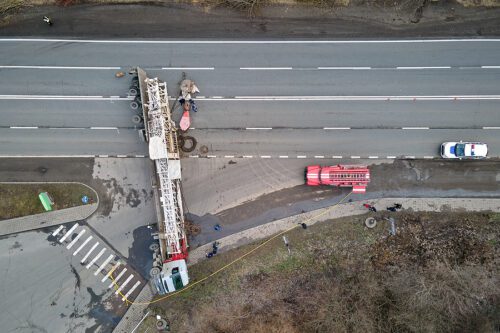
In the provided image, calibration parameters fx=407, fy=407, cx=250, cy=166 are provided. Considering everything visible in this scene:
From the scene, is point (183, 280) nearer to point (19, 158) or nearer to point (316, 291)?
point (316, 291)

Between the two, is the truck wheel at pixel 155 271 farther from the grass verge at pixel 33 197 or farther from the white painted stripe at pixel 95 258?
the grass verge at pixel 33 197

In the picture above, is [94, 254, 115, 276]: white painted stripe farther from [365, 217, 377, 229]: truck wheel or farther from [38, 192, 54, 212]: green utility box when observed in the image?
[365, 217, 377, 229]: truck wheel

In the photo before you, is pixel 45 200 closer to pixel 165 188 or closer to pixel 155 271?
pixel 165 188

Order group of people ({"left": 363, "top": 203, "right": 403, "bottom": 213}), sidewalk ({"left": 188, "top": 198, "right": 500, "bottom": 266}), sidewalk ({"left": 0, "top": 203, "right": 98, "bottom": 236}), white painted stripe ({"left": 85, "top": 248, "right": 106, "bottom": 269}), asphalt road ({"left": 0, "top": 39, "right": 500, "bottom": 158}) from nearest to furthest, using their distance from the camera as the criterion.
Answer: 1. group of people ({"left": 363, "top": 203, "right": 403, "bottom": 213})
2. sidewalk ({"left": 188, "top": 198, "right": 500, "bottom": 266})
3. asphalt road ({"left": 0, "top": 39, "right": 500, "bottom": 158})
4. white painted stripe ({"left": 85, "top": 248, "right": 106, "bottom": 269})
5. sidewalk ({"left": 0, "top": 203, "right": 98, "bottom": 236})

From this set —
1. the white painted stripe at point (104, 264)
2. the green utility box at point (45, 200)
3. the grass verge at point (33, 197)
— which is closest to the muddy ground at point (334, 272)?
the white painted stripe at point (104, 264)

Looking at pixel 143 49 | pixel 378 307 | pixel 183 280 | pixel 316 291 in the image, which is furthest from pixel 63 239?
pixel 378 307

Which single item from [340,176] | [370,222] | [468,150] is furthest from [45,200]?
[468,150]

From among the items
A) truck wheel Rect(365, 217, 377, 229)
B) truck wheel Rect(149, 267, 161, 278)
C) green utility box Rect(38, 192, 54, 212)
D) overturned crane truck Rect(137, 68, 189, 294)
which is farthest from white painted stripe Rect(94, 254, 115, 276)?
truck wheel Rect(365, 217, 377, 229)
